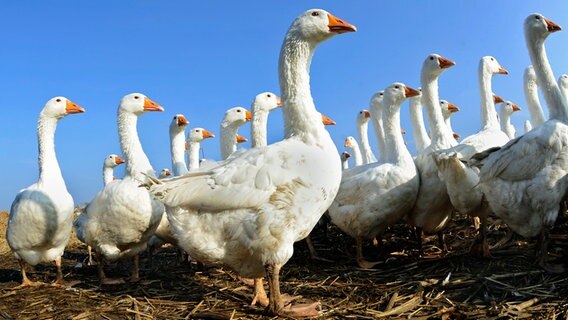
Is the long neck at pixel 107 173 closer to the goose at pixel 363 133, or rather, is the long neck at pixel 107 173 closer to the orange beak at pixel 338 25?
the goose at pixel 363 133

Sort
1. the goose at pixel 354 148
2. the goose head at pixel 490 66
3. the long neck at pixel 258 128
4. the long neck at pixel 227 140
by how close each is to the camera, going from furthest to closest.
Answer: the goose at pixel 354 148
the goose head at pixel 490 66
the long neck at pixel 227 140
the long neck at pixel 258 128

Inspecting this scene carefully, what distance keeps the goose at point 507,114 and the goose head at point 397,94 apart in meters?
7.97

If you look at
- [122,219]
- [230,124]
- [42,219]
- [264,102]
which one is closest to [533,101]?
[264,102]

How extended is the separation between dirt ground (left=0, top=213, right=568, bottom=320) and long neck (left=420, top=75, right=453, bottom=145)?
180 cm

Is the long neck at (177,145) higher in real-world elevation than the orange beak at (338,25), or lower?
lower

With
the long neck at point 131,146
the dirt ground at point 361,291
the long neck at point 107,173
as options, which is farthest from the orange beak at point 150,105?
the long neck at point 107,173

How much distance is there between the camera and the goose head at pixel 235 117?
1022cm

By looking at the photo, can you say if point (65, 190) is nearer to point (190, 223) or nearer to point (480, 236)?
point (190, 223)

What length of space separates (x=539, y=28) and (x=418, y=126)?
9.63ft

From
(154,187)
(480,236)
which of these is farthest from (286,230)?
(480,236)

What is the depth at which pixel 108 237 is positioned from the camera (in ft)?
24.5

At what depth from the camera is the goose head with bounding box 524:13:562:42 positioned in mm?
7777

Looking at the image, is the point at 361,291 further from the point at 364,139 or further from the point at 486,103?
the point at 364,139

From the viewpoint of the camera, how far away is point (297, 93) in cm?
556
